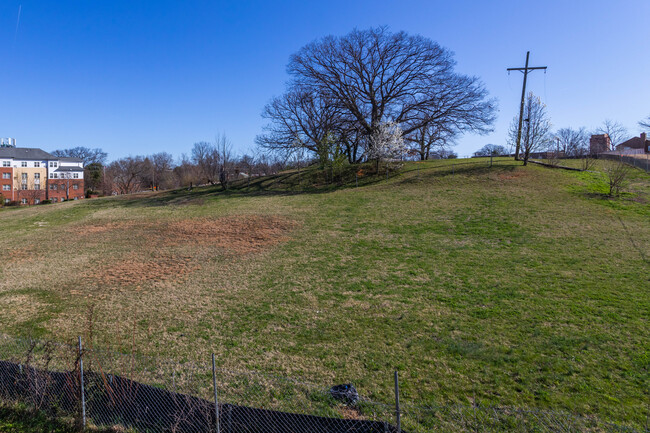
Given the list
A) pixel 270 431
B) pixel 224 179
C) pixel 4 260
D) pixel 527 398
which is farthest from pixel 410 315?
pixel 224 179

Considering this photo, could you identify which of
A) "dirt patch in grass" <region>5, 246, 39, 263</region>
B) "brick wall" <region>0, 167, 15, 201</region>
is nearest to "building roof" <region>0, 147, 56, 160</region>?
"brick wall" <region>0, 167, 15, 201</region>

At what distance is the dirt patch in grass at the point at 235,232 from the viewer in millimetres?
17717

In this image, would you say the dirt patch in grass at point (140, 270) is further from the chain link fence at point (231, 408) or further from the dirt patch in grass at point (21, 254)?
the chain link fence at point (231, 408)

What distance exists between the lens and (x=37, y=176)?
6756 cm

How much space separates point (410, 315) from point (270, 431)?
5652 mm

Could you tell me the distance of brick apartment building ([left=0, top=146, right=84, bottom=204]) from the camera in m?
62.4

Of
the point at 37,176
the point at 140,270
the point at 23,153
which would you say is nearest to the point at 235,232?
the point at 140,270

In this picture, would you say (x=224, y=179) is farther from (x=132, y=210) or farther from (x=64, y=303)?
(x=64, y=303)

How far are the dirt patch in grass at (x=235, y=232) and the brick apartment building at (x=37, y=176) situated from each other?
54.8 m

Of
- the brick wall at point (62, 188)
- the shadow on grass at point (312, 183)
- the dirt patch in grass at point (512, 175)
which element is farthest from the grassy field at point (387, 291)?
the brick wall at point (62, 188)

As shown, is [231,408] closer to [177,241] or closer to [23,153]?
[177,241]

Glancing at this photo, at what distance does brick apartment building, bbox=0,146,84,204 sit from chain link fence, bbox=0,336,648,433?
68.6m

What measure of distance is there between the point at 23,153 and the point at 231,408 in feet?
273

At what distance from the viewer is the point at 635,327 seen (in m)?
8.34
